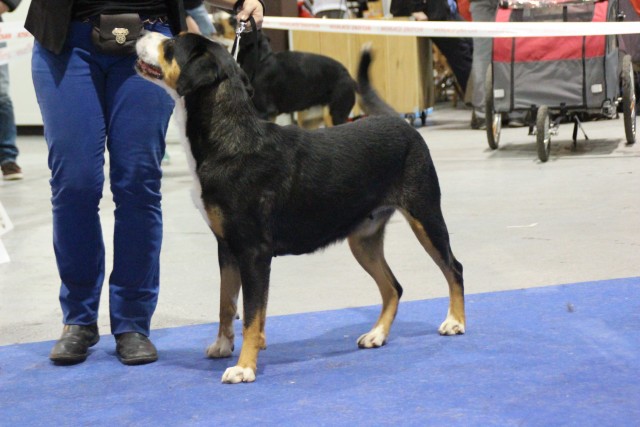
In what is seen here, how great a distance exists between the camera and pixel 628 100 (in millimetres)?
7621

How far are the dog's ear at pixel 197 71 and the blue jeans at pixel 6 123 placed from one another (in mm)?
5163

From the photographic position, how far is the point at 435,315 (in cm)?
384

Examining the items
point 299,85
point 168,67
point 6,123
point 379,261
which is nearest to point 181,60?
point 168,67

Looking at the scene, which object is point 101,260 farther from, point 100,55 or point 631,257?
point 631,257

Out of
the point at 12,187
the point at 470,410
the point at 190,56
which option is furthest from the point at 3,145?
the point at 470,410

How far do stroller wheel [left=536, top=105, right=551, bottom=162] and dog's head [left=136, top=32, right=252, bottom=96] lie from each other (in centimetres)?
468

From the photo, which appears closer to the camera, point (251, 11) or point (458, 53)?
point (251, 11)

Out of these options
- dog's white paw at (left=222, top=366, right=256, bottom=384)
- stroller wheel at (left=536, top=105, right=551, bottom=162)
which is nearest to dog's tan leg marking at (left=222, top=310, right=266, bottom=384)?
dog's white paw at (left=222, top=366, right=256, bottom=384)

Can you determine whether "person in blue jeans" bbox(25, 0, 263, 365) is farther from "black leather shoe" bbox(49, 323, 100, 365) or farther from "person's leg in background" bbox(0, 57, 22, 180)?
"person's leg in background" bbox(0, 57, 22, 180)

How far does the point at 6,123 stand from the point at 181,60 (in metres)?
5.22

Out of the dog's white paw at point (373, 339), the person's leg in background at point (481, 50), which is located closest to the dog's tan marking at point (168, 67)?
the dog's white paw at point (373, 339)

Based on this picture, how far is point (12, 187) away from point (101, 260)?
14.8 feet

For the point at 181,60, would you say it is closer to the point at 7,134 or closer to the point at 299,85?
the point at 299,85

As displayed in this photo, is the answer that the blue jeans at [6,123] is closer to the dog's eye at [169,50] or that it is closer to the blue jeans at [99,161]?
the blue jeans at [99,161]
